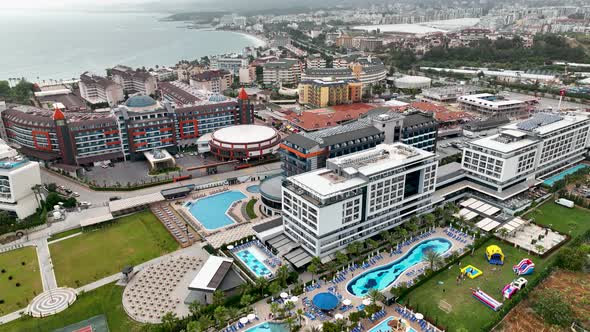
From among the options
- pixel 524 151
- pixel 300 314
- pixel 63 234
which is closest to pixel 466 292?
pixel 300 314

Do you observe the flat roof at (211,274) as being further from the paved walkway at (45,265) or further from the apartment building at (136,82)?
the apartment building at (136,82)

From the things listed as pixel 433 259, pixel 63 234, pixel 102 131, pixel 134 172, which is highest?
pixel 102 131

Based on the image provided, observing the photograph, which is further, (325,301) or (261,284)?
(261,284)

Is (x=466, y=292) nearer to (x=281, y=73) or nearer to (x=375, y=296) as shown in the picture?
(x=375, y=296)

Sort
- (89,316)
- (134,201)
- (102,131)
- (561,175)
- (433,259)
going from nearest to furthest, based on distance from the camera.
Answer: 1. (89,316)
2. (433,259)
3. (134,201)
4. (561,175)
5. (102,131)

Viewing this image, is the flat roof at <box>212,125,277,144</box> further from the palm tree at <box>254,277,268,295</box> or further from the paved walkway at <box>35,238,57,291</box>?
→ the palm tree at <box>254,277,268,295</box>

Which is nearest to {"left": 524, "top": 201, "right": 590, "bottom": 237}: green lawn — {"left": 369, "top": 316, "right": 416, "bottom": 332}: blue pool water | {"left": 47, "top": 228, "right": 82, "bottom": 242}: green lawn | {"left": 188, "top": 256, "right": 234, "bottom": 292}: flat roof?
{"left": 369, "top": 316, "right": 416, "bottom": 332}: blue pool water

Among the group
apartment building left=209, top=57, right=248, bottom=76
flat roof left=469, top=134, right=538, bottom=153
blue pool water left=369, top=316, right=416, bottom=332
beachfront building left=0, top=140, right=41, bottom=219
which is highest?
apartment building left=209, top=57, right=248, bottom=76
